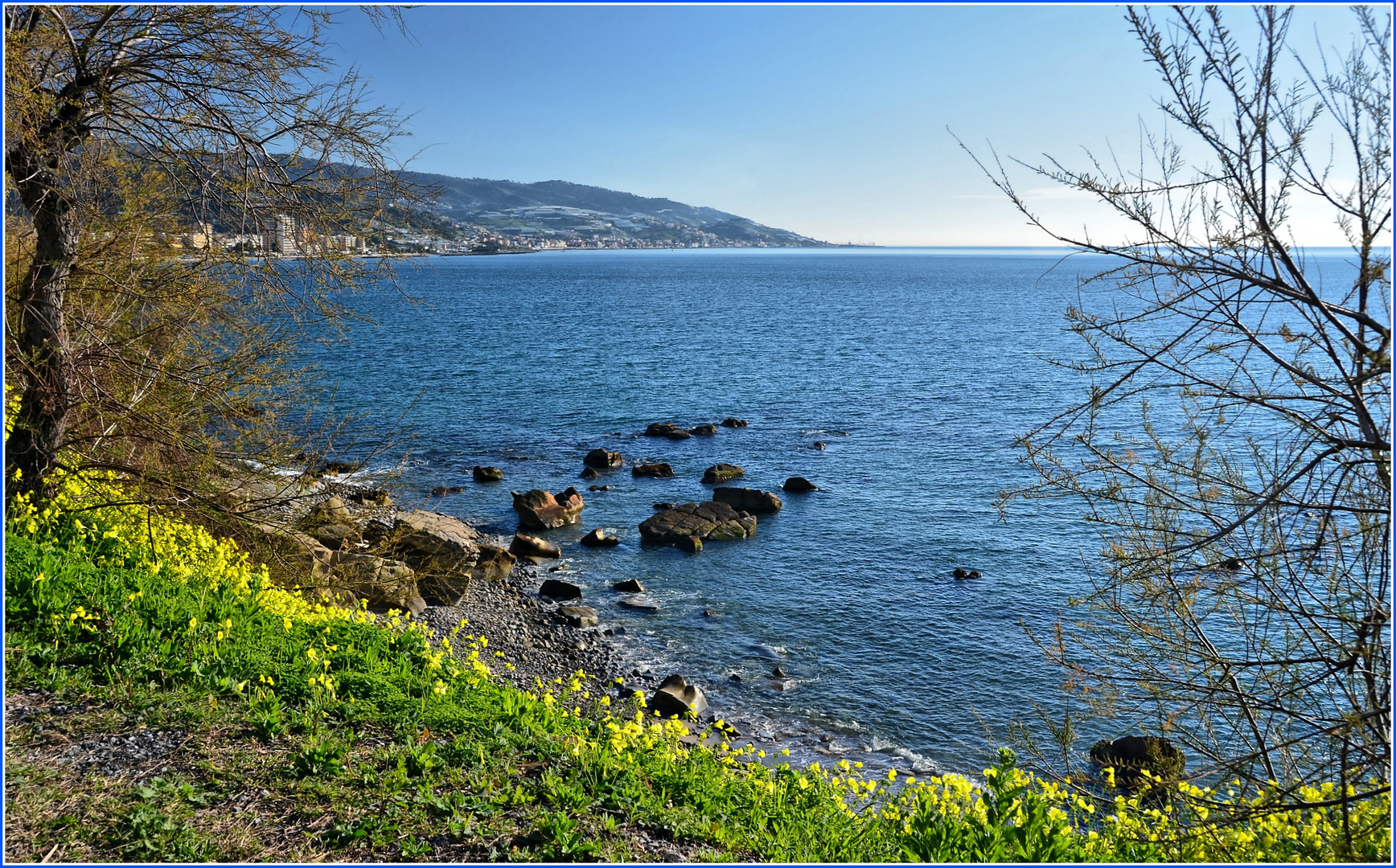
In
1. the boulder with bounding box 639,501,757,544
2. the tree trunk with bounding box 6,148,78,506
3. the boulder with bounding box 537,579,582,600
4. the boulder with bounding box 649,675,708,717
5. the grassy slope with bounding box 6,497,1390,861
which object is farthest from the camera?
the boulder with bounding box 639,501,757,544

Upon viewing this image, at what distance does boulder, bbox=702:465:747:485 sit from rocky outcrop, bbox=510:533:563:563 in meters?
7.80

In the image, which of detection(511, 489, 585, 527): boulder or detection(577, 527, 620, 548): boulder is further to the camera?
detection(511, 489, 585, 527): boulder

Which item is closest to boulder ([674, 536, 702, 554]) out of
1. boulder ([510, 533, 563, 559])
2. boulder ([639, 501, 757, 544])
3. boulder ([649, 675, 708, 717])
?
boulder ([639, 501, 757, 544])

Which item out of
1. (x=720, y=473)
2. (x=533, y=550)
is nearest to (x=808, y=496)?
(x=720, y=473)

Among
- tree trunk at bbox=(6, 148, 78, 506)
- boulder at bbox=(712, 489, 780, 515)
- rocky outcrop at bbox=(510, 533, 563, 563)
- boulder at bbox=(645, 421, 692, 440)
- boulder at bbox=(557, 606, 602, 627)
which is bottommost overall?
boulder at bbox=(557, 606, 602, 627)

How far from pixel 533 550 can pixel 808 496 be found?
9.80 m

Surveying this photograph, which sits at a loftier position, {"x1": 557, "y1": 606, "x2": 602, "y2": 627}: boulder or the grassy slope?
the grassy slope

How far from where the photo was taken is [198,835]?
538 centimetres

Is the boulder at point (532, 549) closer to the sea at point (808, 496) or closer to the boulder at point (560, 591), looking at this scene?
the sea at point (808, 496)

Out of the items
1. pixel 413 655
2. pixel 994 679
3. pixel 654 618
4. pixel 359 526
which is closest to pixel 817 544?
pixel 654 618

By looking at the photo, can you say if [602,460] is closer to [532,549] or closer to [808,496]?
[808,496]

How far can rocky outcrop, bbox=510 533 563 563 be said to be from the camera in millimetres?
24172

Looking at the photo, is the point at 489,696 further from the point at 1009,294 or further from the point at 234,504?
the point at 1009,294

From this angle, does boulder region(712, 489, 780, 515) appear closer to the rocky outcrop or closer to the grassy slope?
the rocky outcrop
